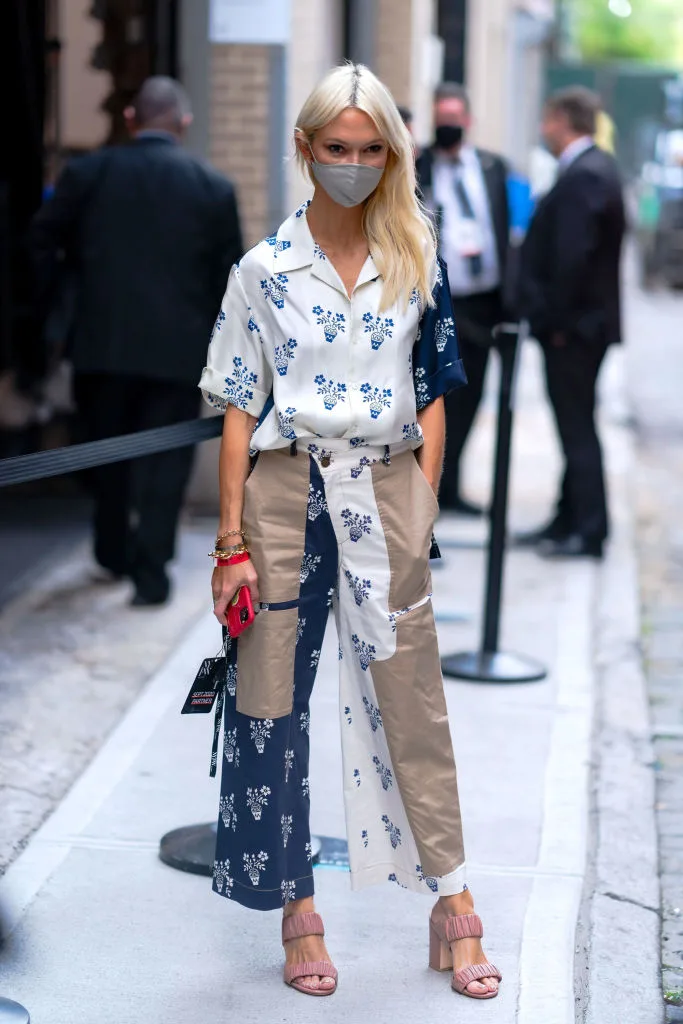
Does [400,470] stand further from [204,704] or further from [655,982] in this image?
[655,982]

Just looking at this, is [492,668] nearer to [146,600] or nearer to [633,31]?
[146,600]

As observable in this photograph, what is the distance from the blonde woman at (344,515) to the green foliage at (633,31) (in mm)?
76550

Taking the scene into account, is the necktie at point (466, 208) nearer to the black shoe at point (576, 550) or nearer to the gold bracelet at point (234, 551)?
the black shoe at point (576, 550)

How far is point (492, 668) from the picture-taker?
593 centimetres

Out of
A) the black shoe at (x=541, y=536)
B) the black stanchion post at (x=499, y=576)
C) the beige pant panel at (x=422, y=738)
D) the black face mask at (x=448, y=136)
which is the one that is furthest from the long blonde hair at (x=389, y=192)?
the black shoe at (x=541, y=536)

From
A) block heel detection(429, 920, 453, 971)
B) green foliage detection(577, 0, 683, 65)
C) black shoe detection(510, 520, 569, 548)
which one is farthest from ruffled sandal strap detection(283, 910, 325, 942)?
green foliage detection(577, 0, 683, 65)

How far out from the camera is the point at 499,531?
19.4 feet

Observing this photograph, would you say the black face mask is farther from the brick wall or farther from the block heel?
the block heel

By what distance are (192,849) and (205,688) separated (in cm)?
91

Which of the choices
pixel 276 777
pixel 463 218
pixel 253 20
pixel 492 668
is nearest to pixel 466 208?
pixel 463 218

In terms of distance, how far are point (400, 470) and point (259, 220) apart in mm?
4808

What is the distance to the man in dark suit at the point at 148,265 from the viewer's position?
642 centimetres

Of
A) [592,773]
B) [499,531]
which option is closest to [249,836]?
[592,773]

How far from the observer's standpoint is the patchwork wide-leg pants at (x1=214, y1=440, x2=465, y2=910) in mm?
3316
